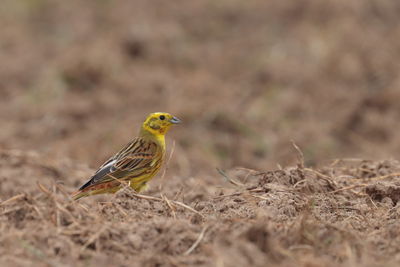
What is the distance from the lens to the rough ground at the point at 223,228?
4.01 metres

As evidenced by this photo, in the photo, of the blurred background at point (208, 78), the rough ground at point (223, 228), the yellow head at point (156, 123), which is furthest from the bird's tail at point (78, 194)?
the blurred background at point (208, 78)

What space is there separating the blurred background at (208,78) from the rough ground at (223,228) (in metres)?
3.68

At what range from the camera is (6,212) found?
4543 millimetres

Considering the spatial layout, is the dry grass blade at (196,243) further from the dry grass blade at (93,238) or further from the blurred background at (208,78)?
the blurred background at (208,78)

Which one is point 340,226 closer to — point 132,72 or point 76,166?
point 76,166

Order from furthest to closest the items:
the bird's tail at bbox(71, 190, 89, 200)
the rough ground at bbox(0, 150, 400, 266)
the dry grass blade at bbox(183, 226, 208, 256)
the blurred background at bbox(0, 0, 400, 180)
→ the blurred background at bbox(0, 0, 400, 180) < the bird's tail at bbox(71, 190, 89, 200) < the dry grass blade at bbox(183, 226, 208, 256) < the rough ground at bbox(0, 150, 400, 266)

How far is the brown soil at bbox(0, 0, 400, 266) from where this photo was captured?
13.8 ft

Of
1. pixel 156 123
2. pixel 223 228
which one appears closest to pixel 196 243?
pixel 223 228

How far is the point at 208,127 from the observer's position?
1063cm

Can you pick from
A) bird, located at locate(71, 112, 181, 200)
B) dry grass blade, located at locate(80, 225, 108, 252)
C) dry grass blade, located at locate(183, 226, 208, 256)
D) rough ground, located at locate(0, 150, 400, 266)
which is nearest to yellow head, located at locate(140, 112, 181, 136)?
bird, located at locate(71, 112, 181, 200)

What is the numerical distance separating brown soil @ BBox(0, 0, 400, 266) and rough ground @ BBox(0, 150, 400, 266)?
0.01m

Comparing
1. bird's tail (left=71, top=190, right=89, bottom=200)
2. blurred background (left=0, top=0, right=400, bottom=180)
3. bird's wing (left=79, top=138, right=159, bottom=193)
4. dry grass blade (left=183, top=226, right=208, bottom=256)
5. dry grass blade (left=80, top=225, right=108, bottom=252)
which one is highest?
blurred background (left=0, top=0, right=400, bottom=180)

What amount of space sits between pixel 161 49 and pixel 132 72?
0.99m

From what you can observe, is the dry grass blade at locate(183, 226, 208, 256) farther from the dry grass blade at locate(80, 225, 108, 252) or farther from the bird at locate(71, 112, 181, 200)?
the bird at locate(71, 112, 181, 200)
